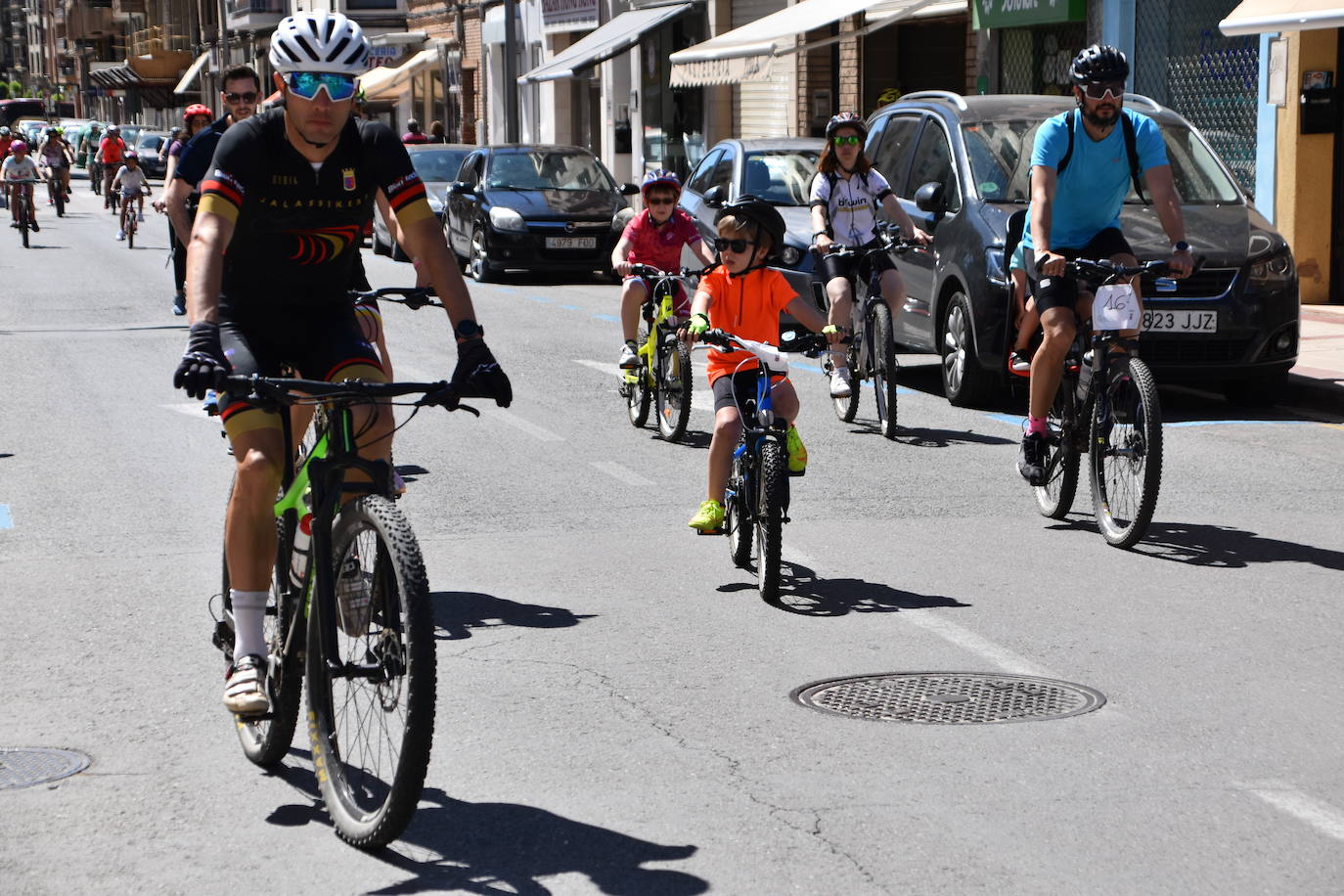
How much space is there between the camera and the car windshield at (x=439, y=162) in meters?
28.3

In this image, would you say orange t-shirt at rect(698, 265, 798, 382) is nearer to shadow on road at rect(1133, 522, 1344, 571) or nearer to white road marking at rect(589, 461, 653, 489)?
shadow on road at rect(1133, 522, 1344, 571)

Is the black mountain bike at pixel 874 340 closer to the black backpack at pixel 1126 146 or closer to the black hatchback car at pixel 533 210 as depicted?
the black backpack at pixel 1126 146

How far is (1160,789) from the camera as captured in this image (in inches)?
197

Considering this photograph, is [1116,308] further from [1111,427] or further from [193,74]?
[193,74]

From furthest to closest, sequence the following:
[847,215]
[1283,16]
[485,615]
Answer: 1. [1283,16]
2. [847,215]
3. [485,615]

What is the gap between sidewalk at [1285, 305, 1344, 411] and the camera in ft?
42.0

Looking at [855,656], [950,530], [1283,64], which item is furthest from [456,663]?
[1283,64]

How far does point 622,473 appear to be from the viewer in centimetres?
1027

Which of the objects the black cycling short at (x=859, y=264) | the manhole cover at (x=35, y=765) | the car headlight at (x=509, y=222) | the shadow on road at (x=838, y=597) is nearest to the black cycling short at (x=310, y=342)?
the manhole cover at (x=35, y=765)

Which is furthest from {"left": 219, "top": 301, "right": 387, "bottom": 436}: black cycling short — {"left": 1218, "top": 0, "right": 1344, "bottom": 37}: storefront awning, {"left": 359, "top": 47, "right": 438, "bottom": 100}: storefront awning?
{"left": 359, "top": 47, "right": 438, "bottom": 100}: storefront awning

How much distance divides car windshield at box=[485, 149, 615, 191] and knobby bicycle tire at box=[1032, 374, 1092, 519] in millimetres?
16392

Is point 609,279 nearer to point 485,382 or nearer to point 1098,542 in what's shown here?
point 1098,542

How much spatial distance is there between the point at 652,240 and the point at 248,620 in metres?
6.87

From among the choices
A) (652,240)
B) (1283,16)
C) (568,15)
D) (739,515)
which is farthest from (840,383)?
(568,15)
